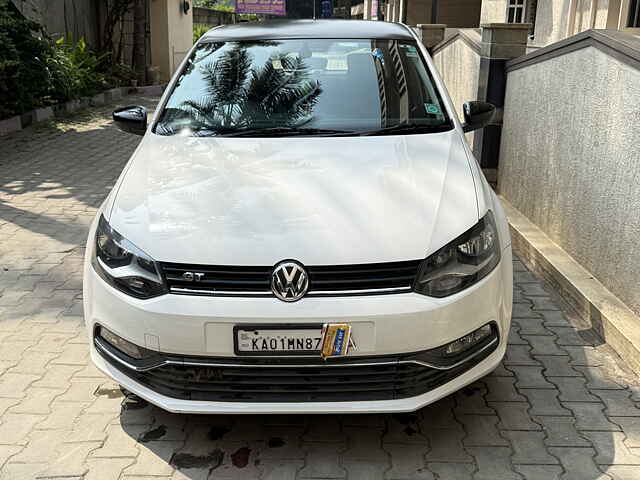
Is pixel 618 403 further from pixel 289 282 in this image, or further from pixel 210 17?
pixel 210 17

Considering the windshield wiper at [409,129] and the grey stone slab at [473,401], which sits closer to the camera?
the grey stone slab at [473,401]

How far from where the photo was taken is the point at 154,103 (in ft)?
50.7

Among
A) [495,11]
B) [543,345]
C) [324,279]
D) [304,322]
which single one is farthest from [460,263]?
[495,11]

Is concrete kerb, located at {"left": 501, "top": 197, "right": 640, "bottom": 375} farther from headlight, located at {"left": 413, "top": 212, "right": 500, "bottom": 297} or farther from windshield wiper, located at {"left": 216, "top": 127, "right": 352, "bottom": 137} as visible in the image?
windshield wiper, located at {"left": 216, "top": 127, "right": 352, "bottom": 137}

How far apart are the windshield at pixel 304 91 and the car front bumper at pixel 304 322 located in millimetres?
1278

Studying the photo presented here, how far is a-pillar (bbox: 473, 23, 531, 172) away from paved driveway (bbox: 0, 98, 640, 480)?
2.80 meters

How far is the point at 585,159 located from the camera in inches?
184

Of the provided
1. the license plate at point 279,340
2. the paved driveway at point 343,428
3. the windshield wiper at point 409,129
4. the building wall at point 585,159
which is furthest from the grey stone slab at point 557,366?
the license plate at point 279,340

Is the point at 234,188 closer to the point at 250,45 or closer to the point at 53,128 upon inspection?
the point at 250,45

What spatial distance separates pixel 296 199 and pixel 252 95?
1224 mm

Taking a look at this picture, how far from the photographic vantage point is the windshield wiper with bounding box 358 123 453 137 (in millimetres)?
3764

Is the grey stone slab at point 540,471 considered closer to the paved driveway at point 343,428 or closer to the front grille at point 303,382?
the paved driveway at point 343,428

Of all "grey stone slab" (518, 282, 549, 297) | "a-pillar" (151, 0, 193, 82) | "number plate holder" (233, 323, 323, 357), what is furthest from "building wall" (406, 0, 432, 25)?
"number plate holder" (233, 323, 323, 357)

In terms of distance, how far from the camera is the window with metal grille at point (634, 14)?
10211 millimetres
